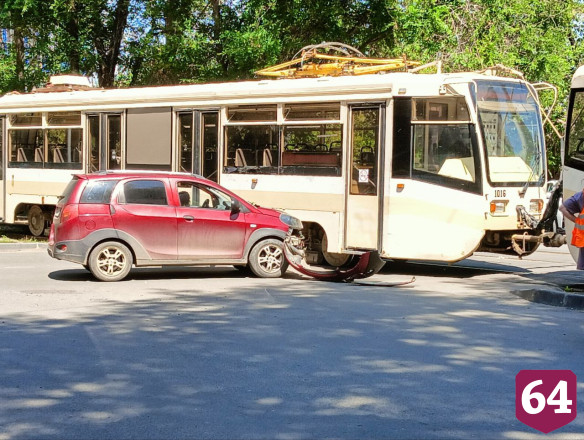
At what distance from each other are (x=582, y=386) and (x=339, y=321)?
348 centimetres

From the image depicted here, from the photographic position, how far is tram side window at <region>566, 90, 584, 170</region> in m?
13.3

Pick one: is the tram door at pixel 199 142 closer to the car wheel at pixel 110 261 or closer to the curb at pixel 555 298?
the car wheel at pixel 110 261

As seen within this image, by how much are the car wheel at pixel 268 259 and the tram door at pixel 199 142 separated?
3044 mm

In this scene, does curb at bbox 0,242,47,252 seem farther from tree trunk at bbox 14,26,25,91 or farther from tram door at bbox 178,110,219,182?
tree trunk at bbox 14,26,25,91

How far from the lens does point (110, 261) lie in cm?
1343

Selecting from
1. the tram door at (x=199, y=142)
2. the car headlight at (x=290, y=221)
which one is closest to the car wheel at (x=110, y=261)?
the car headlight at (x=290, y=221)

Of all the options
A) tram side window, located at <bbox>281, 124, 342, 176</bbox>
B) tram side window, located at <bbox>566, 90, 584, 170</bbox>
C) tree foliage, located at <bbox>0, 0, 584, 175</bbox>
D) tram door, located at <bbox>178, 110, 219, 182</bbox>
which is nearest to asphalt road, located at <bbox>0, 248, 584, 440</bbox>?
tram side window, located at <bbox>566, 90, 584, 170</bbox>

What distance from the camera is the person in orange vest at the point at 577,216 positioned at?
12008 mm

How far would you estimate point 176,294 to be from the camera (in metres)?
12.3

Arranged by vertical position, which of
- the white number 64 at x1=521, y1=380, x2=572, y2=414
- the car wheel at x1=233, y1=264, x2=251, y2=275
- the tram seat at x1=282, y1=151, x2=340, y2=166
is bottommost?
the car wheel at x1=233, y1=264, x2=251, y2=275

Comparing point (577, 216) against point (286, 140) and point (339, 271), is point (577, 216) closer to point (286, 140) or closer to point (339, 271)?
point (339, 271)

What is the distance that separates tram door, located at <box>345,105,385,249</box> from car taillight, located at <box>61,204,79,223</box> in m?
4.44

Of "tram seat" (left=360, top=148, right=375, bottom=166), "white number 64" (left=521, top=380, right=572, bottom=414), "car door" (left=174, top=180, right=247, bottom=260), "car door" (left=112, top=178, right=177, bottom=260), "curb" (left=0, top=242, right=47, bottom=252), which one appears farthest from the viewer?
"curb" (left=0, top=242, right=47, bottom=252)

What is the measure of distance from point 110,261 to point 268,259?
249 cm
